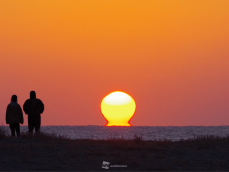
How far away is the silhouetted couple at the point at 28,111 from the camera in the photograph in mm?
17859

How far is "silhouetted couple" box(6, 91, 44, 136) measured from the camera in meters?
17.9

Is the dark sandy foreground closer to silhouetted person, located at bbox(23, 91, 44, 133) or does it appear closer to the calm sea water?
silhouetted person, located at bbox(23, 91, 44, 133)

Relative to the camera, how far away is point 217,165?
1283 centimetres

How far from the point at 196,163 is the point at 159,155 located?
1462 mm

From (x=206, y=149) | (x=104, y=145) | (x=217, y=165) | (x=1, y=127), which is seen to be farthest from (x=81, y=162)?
(x=1, y=127)

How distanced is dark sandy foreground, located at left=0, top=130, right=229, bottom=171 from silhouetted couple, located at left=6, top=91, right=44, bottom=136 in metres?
1.13

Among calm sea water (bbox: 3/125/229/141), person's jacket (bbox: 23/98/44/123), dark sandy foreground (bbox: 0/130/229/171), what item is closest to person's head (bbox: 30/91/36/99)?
person's jacket (bbox: 23/98/44/123)

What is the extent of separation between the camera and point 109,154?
14.1 metres

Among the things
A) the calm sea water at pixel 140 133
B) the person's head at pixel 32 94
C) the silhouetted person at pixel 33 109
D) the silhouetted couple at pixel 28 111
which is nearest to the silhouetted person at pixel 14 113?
the silhouetted couple at pixel 28 111

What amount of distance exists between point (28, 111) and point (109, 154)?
17.5 feet

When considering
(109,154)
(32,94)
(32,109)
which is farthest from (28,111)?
(109,154)

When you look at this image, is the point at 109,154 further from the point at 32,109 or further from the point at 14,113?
the point at 14,113

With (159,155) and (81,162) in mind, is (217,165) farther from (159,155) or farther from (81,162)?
(81,162)

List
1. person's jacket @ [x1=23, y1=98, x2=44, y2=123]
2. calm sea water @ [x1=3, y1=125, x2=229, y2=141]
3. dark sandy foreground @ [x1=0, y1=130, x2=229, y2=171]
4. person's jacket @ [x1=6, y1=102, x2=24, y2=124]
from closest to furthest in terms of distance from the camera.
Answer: dark sandy foreground @ [x1=0, y1=130, x2=229, y2=171], person's jacket @ [x1=6, y1=102, x2=24, y2=124], person's jacket @ [x1=23, y1=98, x2=44, y2=123], calm sea water @ [x1=3, y1=125, x2=229, y2=141]
